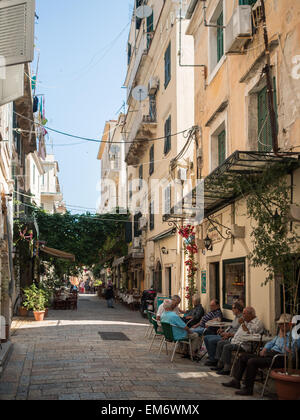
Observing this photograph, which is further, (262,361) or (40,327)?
(40,327)

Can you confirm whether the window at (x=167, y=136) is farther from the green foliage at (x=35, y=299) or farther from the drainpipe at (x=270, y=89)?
the drainpipe at (x=270, y=89)

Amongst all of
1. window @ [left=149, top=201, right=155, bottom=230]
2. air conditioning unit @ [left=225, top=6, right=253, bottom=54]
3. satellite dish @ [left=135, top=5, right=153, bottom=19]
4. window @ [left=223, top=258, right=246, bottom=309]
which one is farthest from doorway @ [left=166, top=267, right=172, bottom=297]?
satellite dish @ [left=135, top=5, right=153, bottom=19]

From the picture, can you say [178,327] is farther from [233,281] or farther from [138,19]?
[138,19]

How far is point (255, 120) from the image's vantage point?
10484mm

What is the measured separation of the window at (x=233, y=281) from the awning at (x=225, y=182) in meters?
1.40

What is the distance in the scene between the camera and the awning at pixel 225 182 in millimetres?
8102

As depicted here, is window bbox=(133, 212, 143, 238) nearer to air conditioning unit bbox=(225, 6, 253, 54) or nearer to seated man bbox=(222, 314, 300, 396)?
air conditioning unit bbox=(225, 6, 253, 54)

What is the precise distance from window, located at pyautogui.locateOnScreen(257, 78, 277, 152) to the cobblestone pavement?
4.38m

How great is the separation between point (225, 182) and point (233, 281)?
9.24 feet

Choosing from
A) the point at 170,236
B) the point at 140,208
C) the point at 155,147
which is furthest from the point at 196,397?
the point at 140,208

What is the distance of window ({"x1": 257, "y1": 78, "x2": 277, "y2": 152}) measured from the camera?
9.64 metres

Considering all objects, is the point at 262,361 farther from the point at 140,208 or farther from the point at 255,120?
the point at 140,208

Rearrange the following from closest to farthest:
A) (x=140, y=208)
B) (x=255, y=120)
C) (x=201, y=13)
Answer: (x=255, y=120) → (x=201, y=13) → (x=140, y=208)

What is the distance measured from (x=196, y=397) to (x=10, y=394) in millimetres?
2665
